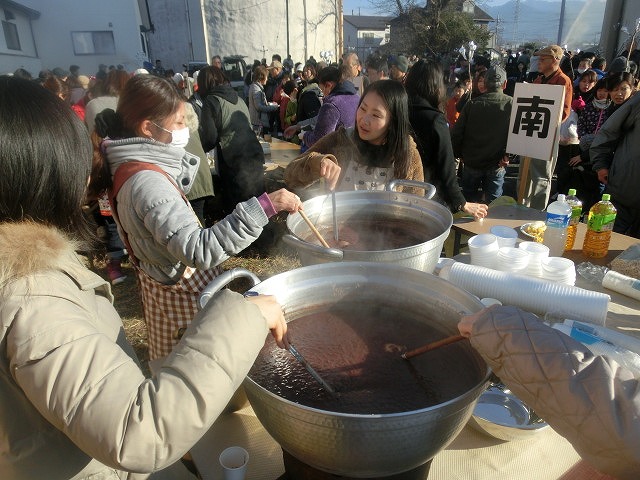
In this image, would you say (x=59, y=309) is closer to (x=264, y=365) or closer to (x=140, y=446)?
(x=140, y=446)

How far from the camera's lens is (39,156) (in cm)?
91

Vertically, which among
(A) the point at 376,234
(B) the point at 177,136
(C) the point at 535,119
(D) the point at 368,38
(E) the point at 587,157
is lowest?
(E) the point at 587,157

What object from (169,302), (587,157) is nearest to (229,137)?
(169,302)

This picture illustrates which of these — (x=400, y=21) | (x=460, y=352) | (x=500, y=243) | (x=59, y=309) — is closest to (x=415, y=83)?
(x=500, y=243)

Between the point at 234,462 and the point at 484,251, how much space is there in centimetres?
152

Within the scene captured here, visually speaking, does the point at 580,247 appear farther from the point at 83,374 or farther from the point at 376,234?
the point at 83,374

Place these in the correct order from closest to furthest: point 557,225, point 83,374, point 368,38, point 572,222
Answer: point 83,374 → point 557,225 → point 572,222 → point 368,38

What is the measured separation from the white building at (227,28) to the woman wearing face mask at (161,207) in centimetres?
2995

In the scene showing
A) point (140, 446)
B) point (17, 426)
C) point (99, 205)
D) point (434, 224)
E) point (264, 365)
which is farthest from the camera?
point (99, 205)

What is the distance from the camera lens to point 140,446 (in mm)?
810

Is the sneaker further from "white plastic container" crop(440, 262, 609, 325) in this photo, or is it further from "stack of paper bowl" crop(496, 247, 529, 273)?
"stack of paper bowl" crop(496, 247, 529, 273)

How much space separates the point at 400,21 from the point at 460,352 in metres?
34.7

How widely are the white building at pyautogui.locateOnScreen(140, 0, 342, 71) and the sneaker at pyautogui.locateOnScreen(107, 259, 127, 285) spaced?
91.6 ft

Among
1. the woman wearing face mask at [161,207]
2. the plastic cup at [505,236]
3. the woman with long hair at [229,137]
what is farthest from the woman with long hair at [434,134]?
the woman with long hair at [229,137]
